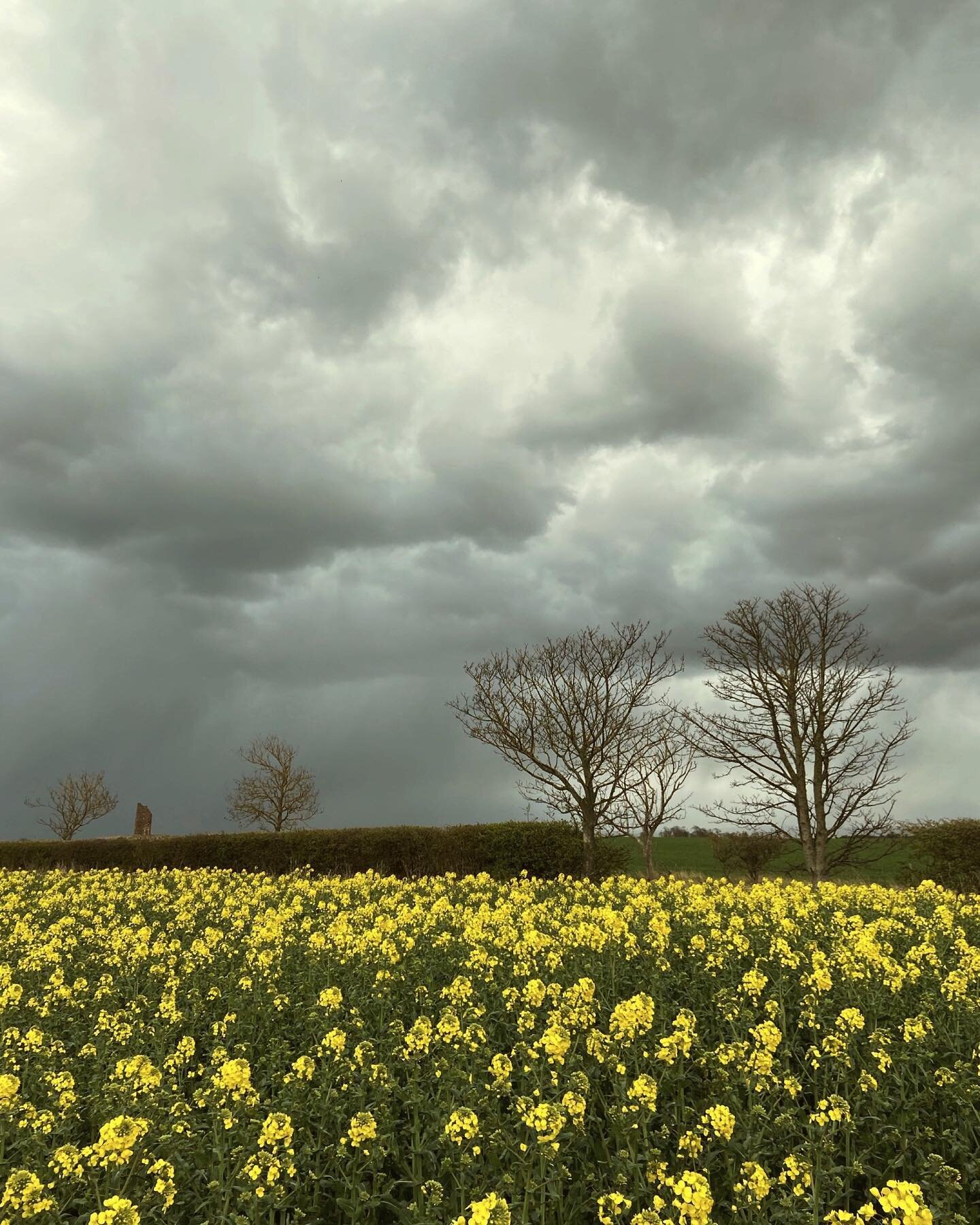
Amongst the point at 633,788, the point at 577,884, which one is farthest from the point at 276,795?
the point at 577,884

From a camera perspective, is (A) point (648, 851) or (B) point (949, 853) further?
(A) point (648, 851)

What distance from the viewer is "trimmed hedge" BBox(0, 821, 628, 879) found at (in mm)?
21672

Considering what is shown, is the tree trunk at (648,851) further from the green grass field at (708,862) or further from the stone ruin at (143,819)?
the stone ruin at (143,819)

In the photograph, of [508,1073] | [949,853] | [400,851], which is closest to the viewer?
[508,1073]

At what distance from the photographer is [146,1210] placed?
15.2 feet

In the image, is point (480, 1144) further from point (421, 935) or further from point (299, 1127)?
point (421, 935)

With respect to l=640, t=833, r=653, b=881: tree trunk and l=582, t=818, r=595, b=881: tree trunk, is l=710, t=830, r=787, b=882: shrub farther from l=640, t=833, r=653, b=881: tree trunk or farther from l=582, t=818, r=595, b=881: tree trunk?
l=582, t=818, r=595, b=881: tree trunk

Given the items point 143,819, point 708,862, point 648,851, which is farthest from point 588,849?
point 708,862

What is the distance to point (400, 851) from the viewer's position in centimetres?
2256

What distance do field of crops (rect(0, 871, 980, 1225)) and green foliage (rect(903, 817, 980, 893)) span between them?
41.6 feet

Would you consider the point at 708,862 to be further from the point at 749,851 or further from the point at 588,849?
the point at 588,849

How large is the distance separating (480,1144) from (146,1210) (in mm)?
2058

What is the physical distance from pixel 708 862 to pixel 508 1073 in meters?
43.1

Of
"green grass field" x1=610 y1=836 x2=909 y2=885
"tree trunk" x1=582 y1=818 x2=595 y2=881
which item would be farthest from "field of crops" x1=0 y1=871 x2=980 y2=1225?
"green grass field" x1=610 y1=836 x2=909 y2=885
